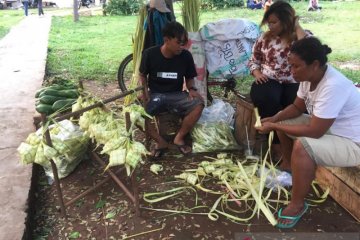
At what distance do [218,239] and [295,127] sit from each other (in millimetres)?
948

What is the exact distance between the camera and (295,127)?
2.69 meters

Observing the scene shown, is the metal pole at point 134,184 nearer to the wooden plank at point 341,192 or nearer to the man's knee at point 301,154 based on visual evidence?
the man's knee at point 301,154

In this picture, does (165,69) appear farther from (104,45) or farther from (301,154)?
(104,45)

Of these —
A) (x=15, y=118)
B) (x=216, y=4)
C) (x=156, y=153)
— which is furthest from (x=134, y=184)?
(x=216, y=4)

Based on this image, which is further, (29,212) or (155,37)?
(155,37)

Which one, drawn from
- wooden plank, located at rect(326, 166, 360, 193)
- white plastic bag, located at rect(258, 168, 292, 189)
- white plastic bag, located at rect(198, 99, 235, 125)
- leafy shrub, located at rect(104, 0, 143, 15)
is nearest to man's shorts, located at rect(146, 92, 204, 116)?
white plastic bag, located at rect(198, 99, 235, 125)

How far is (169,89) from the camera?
386 cm

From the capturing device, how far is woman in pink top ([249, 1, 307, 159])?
3422 millimetres

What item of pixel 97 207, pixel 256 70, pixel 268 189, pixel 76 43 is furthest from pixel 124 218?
pixel 76 43

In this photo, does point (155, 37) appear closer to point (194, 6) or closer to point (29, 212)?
point (194, 6)

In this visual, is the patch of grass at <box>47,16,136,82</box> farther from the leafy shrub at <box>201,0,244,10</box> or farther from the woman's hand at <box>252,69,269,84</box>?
the leafy shrub at <box>201,0,244,10</box>

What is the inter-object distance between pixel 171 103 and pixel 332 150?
168 cm

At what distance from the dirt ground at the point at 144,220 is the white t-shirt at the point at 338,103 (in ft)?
2.16

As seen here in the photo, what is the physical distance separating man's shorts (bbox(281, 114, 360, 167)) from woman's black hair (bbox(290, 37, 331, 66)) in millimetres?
534
